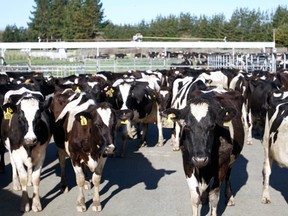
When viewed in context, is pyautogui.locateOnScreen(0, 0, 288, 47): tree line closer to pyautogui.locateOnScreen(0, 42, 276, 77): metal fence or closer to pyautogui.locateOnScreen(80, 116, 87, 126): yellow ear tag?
pyautogui.locateOnScreen(0, 42, 276, 77): metal fence

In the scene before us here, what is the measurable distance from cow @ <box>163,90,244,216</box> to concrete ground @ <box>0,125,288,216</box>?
1056mm

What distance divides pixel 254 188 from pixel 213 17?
332 feet

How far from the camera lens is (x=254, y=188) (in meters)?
7.99

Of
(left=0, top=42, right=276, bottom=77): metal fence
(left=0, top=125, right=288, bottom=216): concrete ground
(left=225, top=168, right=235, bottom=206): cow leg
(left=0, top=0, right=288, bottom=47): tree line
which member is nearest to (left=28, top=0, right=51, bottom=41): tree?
(left=0, top=0, right=288, bottom=47): tree line

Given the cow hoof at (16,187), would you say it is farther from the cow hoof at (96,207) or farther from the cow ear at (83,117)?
Answer: the cow ear at (83,117)

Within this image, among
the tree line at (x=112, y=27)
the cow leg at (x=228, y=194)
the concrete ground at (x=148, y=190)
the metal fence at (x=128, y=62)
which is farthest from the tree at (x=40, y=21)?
the cow leg at (x=228, y=194)

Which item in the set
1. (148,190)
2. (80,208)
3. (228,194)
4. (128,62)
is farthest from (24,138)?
(128,62)

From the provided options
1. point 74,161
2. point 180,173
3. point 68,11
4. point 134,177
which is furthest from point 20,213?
point 68,11

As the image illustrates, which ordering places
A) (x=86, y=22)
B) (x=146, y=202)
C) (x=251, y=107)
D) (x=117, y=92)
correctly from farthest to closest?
(x=86, y=22) → (x=251, y=107) → (x=117, y=92) → (x=146, y=202)

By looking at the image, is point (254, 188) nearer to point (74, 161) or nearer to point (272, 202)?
point (272, 202)

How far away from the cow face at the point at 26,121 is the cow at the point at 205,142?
206 cm

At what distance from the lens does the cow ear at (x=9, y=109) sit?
698 centimetres

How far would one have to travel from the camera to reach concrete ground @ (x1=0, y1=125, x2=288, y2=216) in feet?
22.8

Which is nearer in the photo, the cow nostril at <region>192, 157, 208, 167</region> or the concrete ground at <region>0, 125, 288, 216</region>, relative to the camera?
the cow nostril at <region>192, 157, 208, 167</region>
